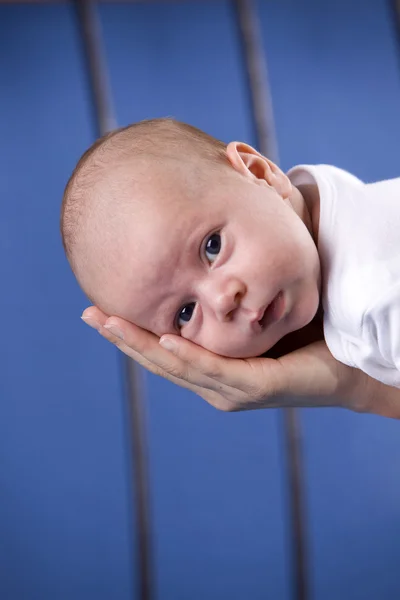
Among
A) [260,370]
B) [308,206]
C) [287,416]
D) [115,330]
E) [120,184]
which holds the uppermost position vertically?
[120,184]

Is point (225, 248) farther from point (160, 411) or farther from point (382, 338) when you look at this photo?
point (160, 411)

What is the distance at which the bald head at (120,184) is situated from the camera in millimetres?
1108

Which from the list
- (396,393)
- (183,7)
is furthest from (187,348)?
(183,7)

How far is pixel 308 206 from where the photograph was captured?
4.11 ft

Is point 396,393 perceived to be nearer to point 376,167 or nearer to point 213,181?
point 213,181

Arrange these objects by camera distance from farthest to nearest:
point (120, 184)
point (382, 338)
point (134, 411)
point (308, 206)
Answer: point (134, 411) < point (308, 206) < point (120, 184) < point (382, 338)

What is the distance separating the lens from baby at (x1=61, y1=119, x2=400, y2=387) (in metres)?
1.07

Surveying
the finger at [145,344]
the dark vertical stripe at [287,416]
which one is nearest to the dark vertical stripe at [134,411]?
the dark vertical stripe at [287,416]

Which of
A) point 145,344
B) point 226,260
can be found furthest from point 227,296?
point 145,344

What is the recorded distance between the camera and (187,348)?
3.72 ft

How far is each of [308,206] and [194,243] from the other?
258 millimetres

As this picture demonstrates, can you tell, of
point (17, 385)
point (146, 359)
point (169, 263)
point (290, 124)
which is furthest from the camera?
point (290, 124)

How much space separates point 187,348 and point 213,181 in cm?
25

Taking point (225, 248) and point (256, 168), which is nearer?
point (225, 248)
